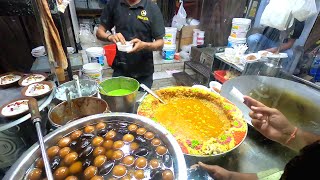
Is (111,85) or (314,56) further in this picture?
(314,56)

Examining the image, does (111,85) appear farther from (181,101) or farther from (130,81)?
(181,101)

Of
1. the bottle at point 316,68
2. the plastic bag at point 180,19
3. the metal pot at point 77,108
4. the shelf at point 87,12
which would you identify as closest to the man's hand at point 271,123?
the metal pot at point 77,108

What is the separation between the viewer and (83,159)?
93 cm

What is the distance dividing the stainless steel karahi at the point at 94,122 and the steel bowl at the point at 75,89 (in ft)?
1.56


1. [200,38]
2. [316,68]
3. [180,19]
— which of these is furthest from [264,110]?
[180,19]

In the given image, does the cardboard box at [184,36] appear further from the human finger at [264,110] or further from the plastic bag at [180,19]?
the human finger at [264,110]

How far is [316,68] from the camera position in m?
3.59

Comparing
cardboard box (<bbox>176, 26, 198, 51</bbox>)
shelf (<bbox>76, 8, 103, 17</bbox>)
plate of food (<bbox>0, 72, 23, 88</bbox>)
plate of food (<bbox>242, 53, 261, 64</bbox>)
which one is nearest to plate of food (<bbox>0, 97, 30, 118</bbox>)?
plate of food (<bbox>0, 72, 23, 88</bbox>)

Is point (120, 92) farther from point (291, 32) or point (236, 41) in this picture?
point (291, 32)

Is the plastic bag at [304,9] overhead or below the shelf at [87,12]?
overhead

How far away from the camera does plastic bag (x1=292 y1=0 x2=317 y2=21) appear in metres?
3.02

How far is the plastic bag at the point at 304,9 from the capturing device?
9.91 ft

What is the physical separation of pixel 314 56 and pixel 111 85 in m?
3.89

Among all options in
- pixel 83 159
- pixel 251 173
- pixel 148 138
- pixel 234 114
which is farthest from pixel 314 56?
pixel 83 159
